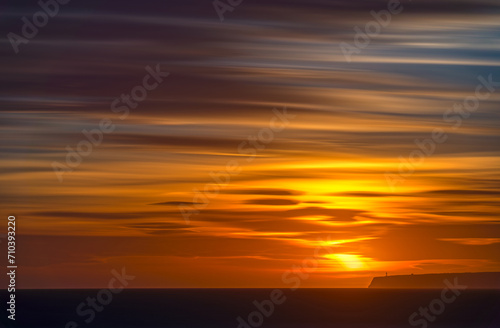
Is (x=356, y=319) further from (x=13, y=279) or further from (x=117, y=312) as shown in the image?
(x=13, y=279)

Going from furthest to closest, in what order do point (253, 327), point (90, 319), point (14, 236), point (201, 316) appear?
point (201, 316), point (90, 319), point (253, 327), point (14, 236)

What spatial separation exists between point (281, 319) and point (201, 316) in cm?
1402

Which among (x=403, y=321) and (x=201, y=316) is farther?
(x=201, y=316)

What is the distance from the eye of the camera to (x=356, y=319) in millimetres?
98125

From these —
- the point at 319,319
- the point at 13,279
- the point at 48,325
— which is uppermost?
the point at 319,319

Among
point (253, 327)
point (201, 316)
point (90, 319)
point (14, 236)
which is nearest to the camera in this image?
point (14, 236)

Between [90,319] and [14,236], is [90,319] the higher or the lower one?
the higher one

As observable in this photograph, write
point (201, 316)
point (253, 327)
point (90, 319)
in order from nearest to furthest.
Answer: point (253, 327)
point (90, 319)
point (201, 316)

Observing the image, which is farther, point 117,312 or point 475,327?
point 117,312

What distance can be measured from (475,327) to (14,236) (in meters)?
81.5

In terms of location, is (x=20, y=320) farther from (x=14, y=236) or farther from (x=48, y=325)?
(x=14, y=236)

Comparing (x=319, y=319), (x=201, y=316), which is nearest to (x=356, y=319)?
(x=319, y=319)

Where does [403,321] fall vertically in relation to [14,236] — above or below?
above

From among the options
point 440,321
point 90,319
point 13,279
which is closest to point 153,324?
point 90,319
